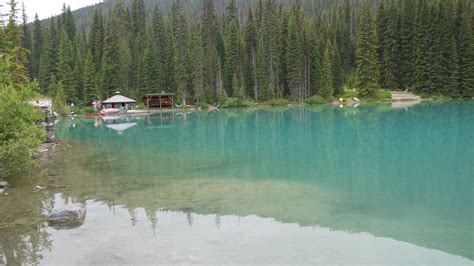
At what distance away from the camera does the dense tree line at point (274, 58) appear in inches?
2576

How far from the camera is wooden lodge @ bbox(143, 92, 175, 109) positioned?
70062 millimetres

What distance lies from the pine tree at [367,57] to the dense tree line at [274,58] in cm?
15

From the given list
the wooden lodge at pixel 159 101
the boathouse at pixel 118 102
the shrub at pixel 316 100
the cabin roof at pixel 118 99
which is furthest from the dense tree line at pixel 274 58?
the cabin roof at pixel 118 99

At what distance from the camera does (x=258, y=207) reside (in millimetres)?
11711

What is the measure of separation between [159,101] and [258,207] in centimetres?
6019

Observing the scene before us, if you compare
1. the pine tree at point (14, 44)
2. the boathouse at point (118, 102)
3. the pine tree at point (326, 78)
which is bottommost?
the boathouse at point (118, 102)

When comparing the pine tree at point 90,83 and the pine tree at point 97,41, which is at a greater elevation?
the pine tree at point 97,41

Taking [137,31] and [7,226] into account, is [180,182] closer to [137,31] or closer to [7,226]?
[7,226]

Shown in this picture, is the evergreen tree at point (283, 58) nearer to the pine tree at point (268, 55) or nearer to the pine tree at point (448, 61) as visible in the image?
the pine tree at point (268, 55)

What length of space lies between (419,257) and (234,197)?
19.2ft

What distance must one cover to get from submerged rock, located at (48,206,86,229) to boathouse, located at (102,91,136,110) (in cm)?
5619

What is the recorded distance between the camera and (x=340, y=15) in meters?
96.9

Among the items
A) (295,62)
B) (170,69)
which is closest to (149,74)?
(170,69)

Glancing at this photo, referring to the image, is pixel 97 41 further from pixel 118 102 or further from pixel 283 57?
pixel 283 57
